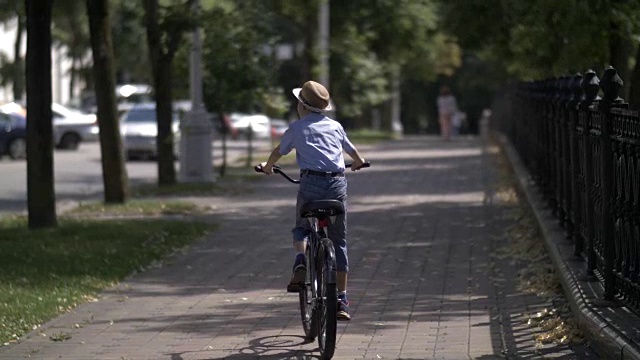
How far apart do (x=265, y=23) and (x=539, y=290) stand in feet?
54.1

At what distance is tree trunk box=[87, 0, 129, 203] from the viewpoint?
61.3ft

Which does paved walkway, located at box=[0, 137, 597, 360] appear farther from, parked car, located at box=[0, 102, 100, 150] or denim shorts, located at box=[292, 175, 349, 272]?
parked car, located at box=[0, 102, 100, 150]

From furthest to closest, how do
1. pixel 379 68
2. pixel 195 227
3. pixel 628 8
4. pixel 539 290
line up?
pixel 379 68, pixel 195 227, pixel 628 8, pixel 539 290

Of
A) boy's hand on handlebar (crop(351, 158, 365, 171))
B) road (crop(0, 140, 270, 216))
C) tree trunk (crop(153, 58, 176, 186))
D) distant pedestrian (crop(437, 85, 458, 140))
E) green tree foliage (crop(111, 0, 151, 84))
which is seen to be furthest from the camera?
distant pedestrian (crop(437, 85, 458, 140))

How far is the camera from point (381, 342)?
931 centimetres

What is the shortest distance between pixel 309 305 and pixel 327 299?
73 cm

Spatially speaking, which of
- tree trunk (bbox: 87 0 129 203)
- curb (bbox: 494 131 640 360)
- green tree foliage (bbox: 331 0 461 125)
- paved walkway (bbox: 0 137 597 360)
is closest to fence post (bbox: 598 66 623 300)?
curb (bbox: 494 131 640 360)

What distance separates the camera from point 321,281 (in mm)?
8836

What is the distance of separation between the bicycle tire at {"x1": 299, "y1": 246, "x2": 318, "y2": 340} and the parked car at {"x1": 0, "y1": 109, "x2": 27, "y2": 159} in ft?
96.1

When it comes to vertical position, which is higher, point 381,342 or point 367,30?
point 367,30

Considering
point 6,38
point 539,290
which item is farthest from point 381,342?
point 6,38

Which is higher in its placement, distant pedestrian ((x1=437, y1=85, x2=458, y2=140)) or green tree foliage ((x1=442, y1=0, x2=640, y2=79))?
green tree foliage ((x1=442, y1=0, x2=640, y2=79))

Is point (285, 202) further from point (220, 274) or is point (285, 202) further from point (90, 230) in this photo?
point (220, 274)

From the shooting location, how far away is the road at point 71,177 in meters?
23.9
